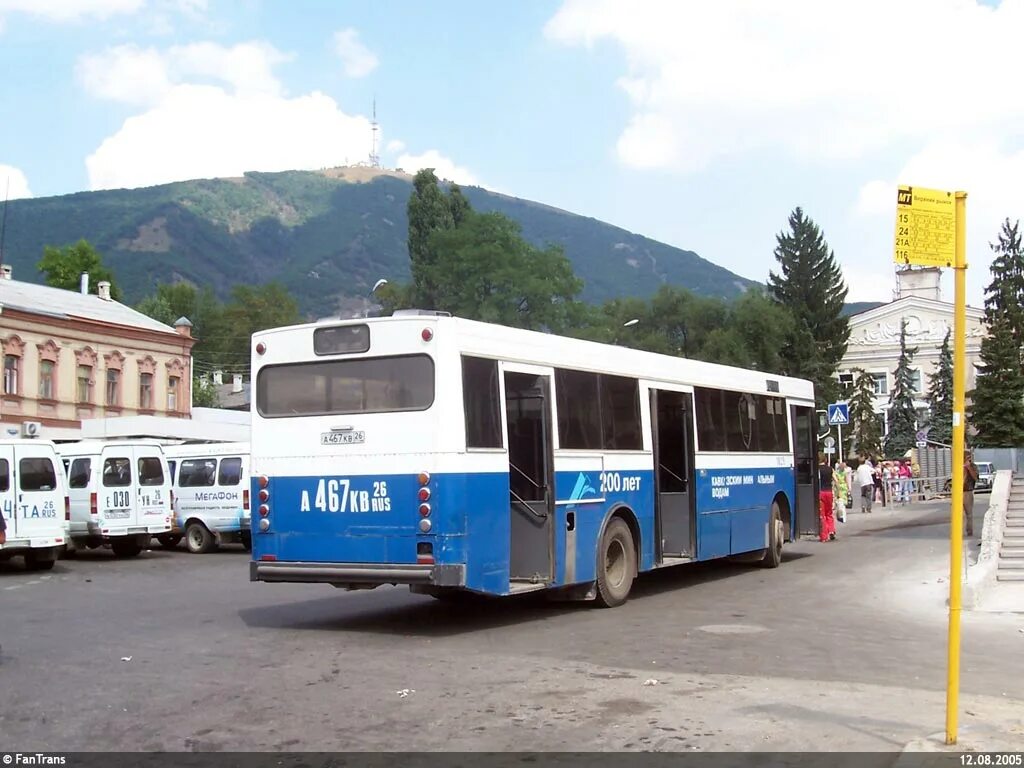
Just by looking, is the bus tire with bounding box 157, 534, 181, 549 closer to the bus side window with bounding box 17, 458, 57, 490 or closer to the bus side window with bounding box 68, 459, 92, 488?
the bus side window with bounding box 68, 459, 92, 488

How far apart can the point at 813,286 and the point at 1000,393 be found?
77.8 feet

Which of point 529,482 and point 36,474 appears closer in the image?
point 529,482

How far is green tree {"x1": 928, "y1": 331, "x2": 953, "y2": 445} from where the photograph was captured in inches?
3068

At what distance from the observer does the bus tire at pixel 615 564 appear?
46.7 feet

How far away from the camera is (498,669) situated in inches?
394

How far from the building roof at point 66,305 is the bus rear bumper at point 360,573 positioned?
41814 mm

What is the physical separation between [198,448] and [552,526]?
56.5 ft

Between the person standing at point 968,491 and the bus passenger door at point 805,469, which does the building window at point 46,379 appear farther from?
the person standing at point 968,491

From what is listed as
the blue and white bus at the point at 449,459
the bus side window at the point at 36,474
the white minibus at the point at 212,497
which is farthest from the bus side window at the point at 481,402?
the white minibus at the point at 212,497

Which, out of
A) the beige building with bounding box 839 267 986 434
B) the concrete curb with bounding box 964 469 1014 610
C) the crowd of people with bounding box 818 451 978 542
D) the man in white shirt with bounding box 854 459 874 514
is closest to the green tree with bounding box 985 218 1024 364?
the beige building with bounding box 839 267 986 434

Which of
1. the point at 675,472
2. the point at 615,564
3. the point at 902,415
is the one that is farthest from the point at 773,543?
the point at 902,415

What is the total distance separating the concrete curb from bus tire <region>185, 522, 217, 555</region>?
17.0 meters

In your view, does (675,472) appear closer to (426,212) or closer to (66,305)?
(66,305)

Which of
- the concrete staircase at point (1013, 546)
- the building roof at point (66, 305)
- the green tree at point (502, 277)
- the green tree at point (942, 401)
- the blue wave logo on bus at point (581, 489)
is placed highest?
the green tree at point (502, 277)
